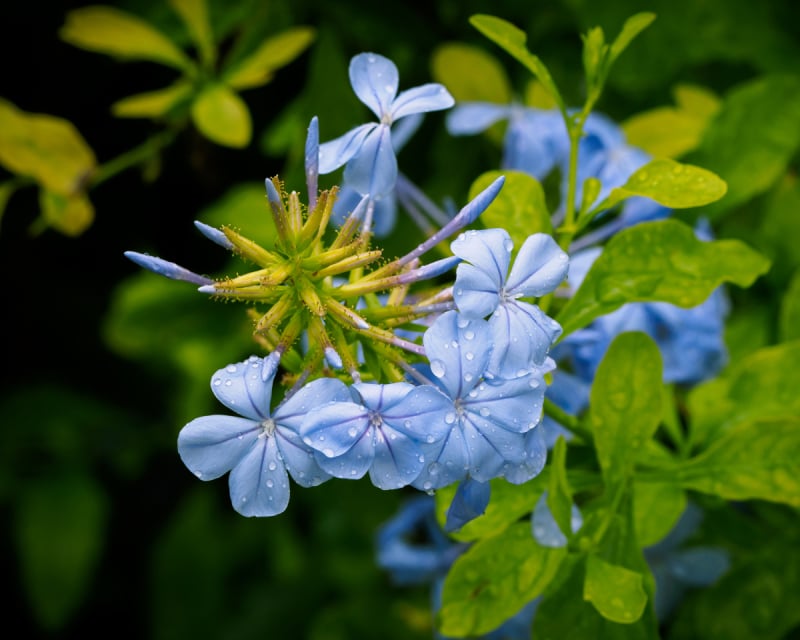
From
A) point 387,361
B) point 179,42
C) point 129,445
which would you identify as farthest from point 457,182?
point 129,445

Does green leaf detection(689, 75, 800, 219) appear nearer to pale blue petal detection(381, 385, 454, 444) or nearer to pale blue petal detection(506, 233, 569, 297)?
pale blue petal detection(506, 233, 569, 297)

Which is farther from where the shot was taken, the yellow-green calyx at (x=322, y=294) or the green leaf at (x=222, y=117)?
the green leaf at (x=222, y=117)

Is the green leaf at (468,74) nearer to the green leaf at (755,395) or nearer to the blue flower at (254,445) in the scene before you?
the green leaf at (755,395)

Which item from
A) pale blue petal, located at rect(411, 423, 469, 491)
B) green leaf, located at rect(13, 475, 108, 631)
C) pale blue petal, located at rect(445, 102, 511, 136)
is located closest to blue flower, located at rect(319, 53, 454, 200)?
pale blue petal, located at rect(411, 423, 469, 491)

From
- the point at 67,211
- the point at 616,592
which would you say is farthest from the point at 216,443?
the point at 67,211

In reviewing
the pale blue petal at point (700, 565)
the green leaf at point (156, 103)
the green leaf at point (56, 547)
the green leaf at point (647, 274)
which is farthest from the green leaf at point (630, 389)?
the green leaf at point (56, 547)

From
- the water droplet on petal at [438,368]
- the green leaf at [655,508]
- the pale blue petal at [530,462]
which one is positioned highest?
the water droplet on petal at [438,368]
